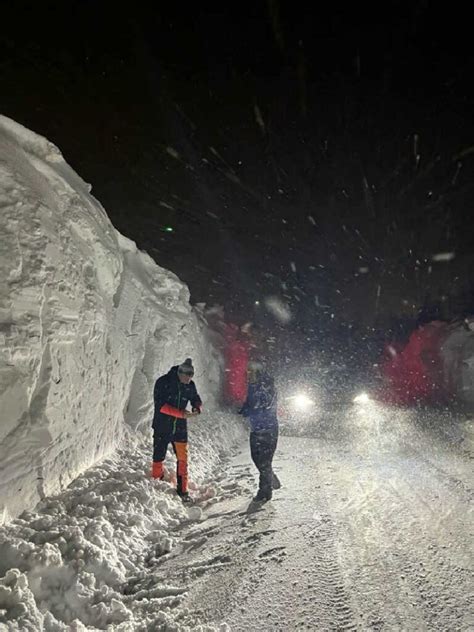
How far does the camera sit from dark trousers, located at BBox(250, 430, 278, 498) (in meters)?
5.86

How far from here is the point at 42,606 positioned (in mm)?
2816

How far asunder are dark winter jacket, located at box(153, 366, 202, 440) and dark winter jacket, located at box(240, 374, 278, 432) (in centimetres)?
85

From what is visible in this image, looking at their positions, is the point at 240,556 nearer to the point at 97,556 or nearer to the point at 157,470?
the point at 97,556

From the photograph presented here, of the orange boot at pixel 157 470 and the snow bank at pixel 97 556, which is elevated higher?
the orange boot at pixel 157 470

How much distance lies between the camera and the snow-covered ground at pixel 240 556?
2889 millimetres

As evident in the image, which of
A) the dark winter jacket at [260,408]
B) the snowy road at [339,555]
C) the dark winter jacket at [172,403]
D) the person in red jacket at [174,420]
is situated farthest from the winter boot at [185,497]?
the dark winter jacket at [260,408]

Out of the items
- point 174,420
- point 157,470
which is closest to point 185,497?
point 157,470

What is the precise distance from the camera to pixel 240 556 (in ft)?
12.9

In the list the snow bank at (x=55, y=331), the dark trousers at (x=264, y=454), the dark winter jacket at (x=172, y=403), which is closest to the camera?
the snow bank at (x=55, y=331)

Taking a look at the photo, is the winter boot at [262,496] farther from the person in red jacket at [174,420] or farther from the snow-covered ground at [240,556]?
the person in red jacket at [174,420]

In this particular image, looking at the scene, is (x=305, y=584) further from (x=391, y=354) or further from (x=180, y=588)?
(x=391, y=354)

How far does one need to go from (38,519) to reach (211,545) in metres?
1.88

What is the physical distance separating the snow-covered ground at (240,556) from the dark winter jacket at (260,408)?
116cm

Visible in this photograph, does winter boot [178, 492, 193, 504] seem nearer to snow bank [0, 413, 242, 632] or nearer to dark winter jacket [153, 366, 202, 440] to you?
snow bank [0, 413, 242, 632]
